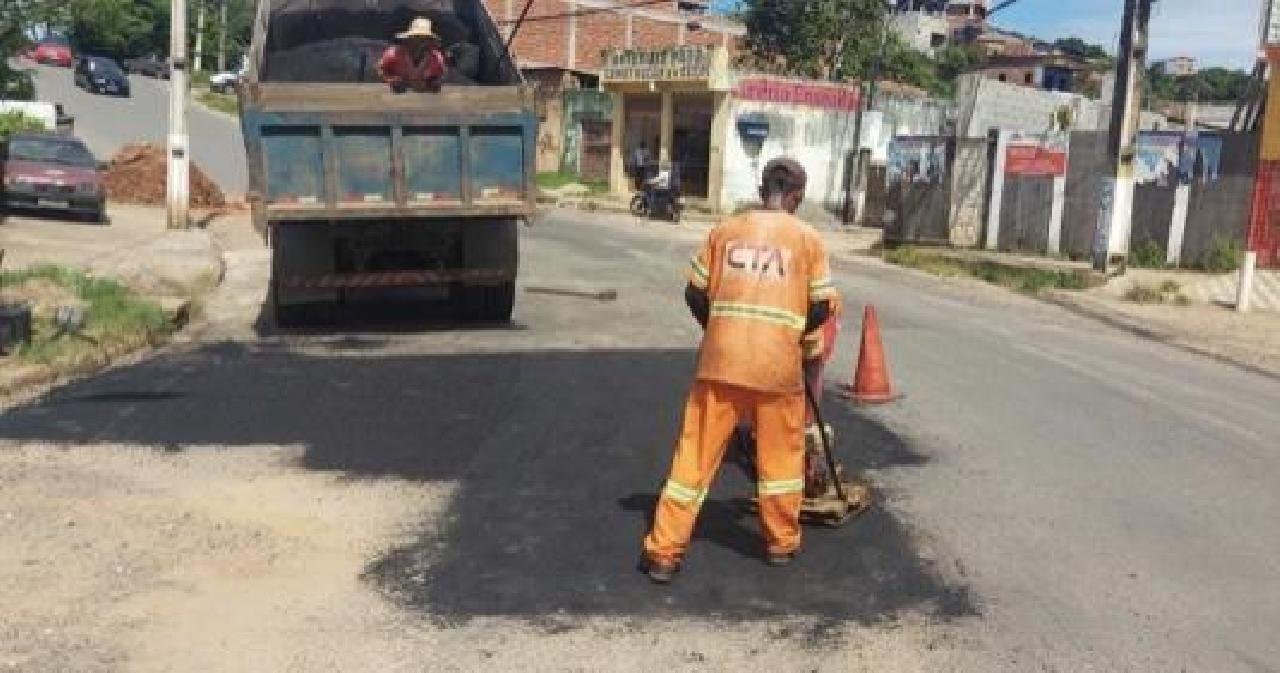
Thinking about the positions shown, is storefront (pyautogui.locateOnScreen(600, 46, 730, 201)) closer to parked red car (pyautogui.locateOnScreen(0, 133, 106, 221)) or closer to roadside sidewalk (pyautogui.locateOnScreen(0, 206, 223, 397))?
parked red car (pyautogui.locateOnScreen(0, 133, 106, 221))

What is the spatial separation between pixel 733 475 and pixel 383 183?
502 centimetres

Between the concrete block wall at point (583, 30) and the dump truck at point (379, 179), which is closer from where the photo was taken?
the dump truck at point (379, 179)

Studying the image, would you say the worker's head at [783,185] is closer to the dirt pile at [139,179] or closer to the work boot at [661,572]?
the work boot at [661,572]

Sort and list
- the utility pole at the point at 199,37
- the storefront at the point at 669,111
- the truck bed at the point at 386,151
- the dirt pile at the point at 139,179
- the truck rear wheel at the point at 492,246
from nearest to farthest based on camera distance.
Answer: the truck bed at the point at 386,151 < the truck rear wheel at the point at 492,246 < the dirt pile at the point at 139,179 < the storefront at the point at 669,111 < the utility pole at the point at 199,37

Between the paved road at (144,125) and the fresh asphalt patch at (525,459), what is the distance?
25.3 meters

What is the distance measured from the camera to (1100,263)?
2028 centimetres

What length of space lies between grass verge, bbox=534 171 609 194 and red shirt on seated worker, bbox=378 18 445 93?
29510mm

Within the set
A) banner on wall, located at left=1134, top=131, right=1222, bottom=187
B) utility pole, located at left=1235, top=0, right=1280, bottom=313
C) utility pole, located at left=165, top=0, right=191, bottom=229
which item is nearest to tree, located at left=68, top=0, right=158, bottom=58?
utility pole, located at left=165, top=0, right=191, bottom=229

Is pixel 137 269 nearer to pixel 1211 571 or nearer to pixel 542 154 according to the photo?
pixel 1211 571

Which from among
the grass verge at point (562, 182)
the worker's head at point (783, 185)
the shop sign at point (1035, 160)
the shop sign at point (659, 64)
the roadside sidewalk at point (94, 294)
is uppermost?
the shop sign at point (659, 64)

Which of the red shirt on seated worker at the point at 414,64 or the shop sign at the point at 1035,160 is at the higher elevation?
the red shirt on seated worker at the point at 414,64

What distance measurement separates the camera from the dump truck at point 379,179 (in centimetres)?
1052

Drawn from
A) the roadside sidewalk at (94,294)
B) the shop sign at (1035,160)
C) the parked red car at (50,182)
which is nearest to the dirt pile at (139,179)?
the parked red car at (50,182)

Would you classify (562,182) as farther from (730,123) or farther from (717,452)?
(717,452)
